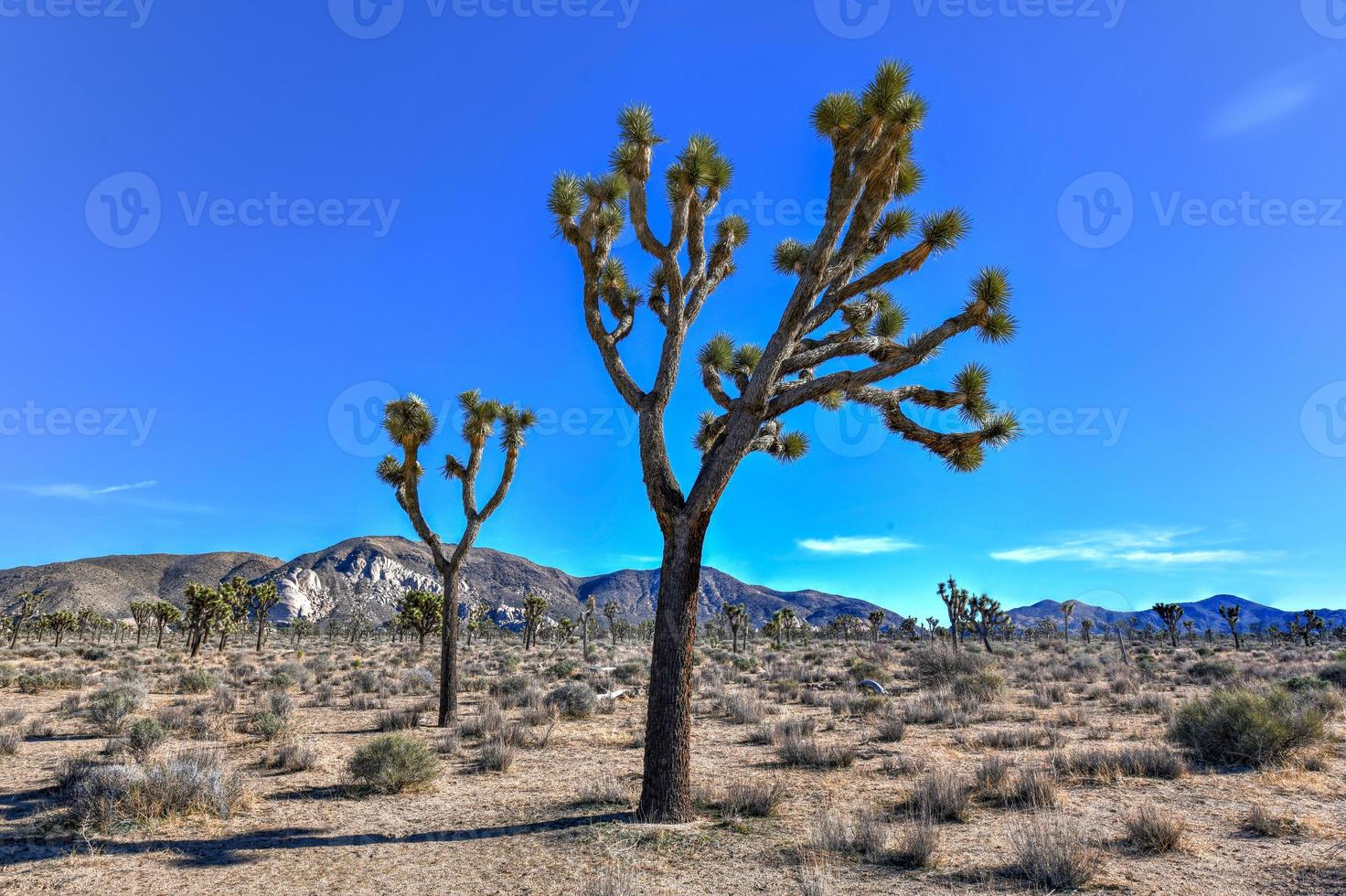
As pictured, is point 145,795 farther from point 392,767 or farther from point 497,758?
point 497,758

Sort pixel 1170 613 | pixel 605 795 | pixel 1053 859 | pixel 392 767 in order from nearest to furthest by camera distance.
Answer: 1. pixel 1053 859
2. pixel 605 795
3. pixel 392 767
4. pixel 1170 613

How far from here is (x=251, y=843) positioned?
6738 mm

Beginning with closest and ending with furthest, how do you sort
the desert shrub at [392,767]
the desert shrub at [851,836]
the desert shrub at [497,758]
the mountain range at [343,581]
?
the desert shrub at [851,836]
the desert shrub at [392,767]
the desert shrub at [497,758]
the mountain range at [343,581]

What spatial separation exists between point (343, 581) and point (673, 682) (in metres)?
133

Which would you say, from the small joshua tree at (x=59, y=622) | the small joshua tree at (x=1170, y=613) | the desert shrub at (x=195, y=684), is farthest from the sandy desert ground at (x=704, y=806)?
the small joshua tree at (x=1170, y=613)

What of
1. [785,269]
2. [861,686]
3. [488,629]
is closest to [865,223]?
[785,269]

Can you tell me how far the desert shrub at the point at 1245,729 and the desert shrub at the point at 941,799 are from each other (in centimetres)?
491

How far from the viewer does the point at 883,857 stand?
6.14 m

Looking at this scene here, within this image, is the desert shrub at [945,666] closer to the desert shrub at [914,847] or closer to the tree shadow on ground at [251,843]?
the desert shrub at [914,847]

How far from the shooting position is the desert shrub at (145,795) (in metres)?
6.94

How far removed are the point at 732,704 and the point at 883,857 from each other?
377 inches

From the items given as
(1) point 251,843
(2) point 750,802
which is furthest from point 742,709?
(1) point 251,843

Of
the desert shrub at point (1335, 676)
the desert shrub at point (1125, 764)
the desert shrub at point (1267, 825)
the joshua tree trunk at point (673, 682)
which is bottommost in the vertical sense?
the desert shrub at point (1335, 676)

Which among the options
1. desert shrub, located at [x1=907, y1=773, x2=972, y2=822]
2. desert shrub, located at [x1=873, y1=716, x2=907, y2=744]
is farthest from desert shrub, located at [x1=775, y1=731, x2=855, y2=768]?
desert shrub, located at [x1=907, y1=773, x2=972, y2=822]
